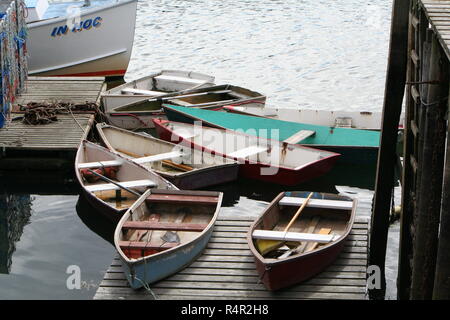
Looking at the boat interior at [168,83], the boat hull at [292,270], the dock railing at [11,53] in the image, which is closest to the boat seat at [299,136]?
the boat interior at [168,83]

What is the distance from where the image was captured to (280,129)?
18.7 m

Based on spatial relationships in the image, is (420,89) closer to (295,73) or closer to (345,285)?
(345,285)

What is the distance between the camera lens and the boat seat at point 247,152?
16812mm

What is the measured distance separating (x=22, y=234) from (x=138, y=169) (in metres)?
2.63

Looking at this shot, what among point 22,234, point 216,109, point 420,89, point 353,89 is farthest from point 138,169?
point 353,89

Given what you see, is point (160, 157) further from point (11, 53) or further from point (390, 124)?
point (390, 124)

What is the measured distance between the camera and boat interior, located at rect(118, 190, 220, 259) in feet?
36.7

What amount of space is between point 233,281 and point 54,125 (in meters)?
9.13

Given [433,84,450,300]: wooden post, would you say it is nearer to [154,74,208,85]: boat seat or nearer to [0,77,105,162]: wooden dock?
[0,77,105,162]: wooden dock

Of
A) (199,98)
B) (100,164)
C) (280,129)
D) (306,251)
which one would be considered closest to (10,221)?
(100,164)

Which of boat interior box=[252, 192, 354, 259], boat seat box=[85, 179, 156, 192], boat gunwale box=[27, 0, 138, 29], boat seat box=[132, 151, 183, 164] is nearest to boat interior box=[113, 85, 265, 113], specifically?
boat seat box=[132, 151, 183, 164]

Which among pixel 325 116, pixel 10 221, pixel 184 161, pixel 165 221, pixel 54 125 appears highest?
pixel 325 116

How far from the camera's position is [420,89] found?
998 centimetres

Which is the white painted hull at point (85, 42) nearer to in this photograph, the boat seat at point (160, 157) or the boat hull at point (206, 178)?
the boat seat at point (160, 157)
